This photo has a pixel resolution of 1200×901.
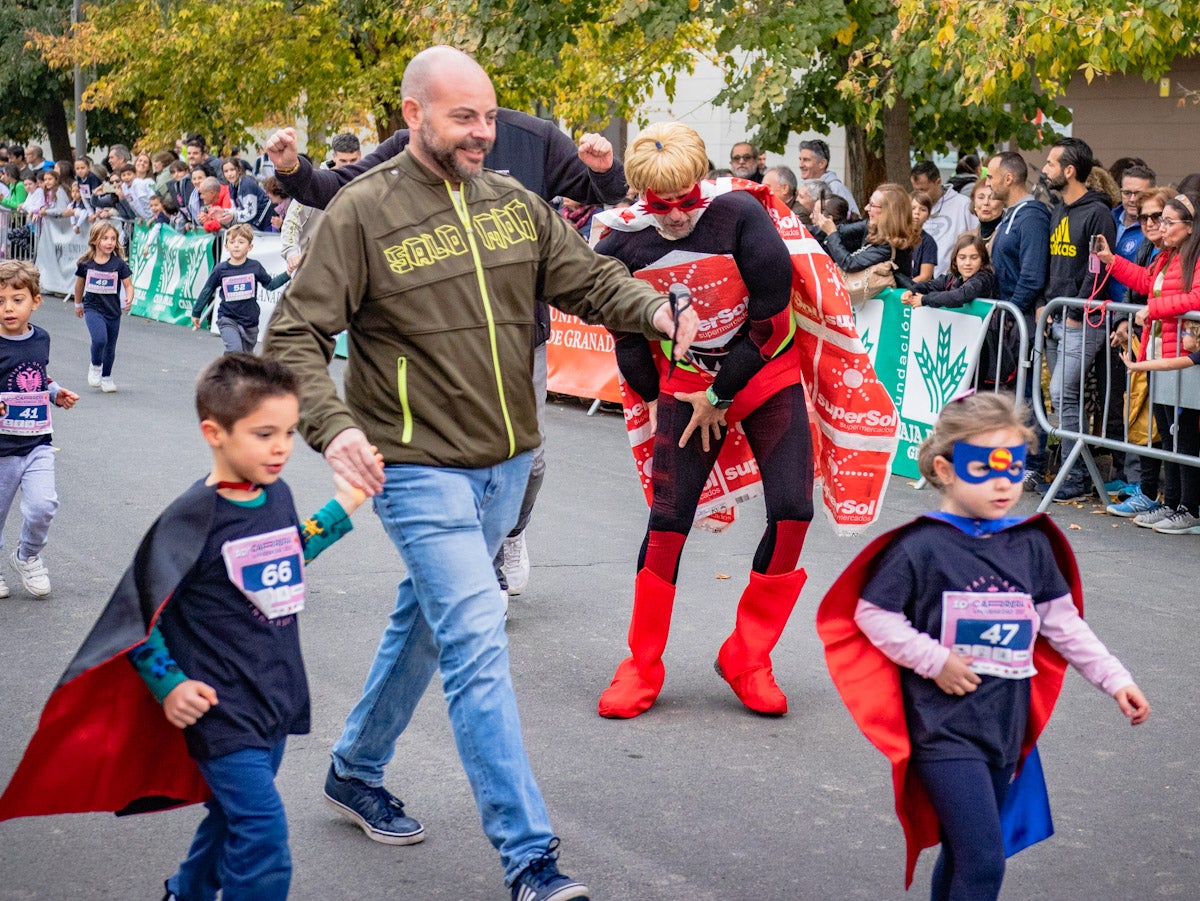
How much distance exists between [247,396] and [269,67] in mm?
20039

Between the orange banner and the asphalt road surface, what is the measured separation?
3920 millimetres

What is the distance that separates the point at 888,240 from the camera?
1026 centimetres

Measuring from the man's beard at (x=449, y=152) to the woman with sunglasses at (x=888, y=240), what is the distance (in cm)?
664

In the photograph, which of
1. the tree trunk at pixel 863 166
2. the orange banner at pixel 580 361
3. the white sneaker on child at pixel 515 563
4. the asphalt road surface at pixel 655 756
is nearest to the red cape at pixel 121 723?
the asphalt road surface at pixel 655 756

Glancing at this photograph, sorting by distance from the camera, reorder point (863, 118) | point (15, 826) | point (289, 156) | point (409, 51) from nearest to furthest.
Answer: point (15, 826) < point (289, 156) < point (863, 118) < point (409, 51)

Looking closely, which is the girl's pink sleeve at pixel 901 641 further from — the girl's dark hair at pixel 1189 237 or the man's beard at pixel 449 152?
the girl's dark hair at pixel 1189 237

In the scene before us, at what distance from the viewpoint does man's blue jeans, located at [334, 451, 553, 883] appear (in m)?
3.69

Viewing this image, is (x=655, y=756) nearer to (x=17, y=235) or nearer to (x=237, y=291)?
(x=237, y=291)

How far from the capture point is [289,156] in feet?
15.5

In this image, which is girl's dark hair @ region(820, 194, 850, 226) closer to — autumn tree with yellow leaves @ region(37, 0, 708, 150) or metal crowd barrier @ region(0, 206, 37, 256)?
autumn tree with yellow leaves @ region(37, 0, 708, 150)

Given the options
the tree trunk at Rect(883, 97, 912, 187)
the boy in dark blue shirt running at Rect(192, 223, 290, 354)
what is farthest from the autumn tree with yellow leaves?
the boy in dark blue shirt running at Rect(192, 223, 290, 354)

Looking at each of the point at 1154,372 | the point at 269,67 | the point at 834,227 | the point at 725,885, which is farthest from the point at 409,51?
the point at 725,885

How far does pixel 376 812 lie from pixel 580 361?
8515mm

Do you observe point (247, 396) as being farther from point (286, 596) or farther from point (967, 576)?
point (967, 576)
